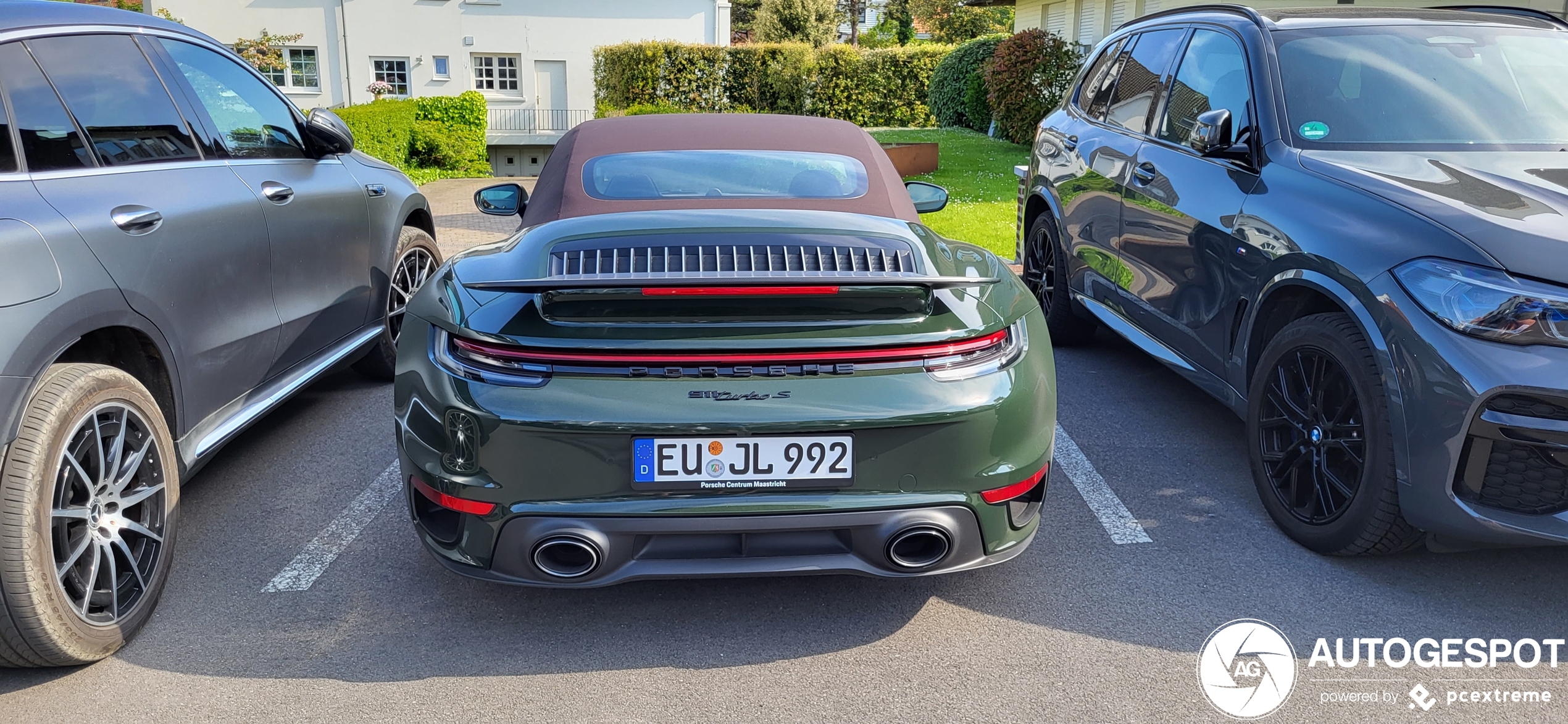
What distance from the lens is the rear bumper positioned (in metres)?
2.80

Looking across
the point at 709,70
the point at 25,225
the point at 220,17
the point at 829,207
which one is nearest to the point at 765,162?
the point at 829,207

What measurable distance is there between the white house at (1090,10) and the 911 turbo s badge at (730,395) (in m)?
13.1

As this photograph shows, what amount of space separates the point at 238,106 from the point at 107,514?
76.8 inches

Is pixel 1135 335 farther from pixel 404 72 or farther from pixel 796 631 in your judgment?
pixel 404 72

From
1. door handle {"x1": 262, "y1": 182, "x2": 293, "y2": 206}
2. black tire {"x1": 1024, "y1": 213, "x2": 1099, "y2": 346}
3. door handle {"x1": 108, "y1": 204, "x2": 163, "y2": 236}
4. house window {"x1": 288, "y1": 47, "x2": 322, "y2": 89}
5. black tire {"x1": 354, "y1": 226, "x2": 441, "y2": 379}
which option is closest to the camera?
door handle {"x1": 108, "y1": 204, "x2": 163, "y2": 236}

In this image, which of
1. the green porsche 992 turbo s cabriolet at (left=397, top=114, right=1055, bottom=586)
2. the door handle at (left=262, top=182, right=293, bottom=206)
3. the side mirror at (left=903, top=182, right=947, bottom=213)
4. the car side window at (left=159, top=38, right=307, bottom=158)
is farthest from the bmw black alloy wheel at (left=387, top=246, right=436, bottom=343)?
the green porsche 992 turbo s cabriolet at (left=397, top=114, right=1055, bottom=586)

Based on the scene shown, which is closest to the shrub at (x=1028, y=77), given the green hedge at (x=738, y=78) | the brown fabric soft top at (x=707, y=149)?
the green hedge at (x=738, y=78)

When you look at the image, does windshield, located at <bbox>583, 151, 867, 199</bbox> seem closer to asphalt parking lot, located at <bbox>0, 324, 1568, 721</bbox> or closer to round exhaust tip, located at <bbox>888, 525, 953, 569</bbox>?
asphalt parking lot, located at <bbox>0, 324, 1568, 721</bbox>

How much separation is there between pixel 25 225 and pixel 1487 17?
5240 millimetres

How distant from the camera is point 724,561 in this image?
2875 millimetres

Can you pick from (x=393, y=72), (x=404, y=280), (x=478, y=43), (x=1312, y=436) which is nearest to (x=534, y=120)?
(x=478, y=43)

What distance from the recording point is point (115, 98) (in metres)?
3.60

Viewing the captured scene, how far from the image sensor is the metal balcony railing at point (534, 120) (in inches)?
1357

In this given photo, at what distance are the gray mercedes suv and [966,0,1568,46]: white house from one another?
510 inches
